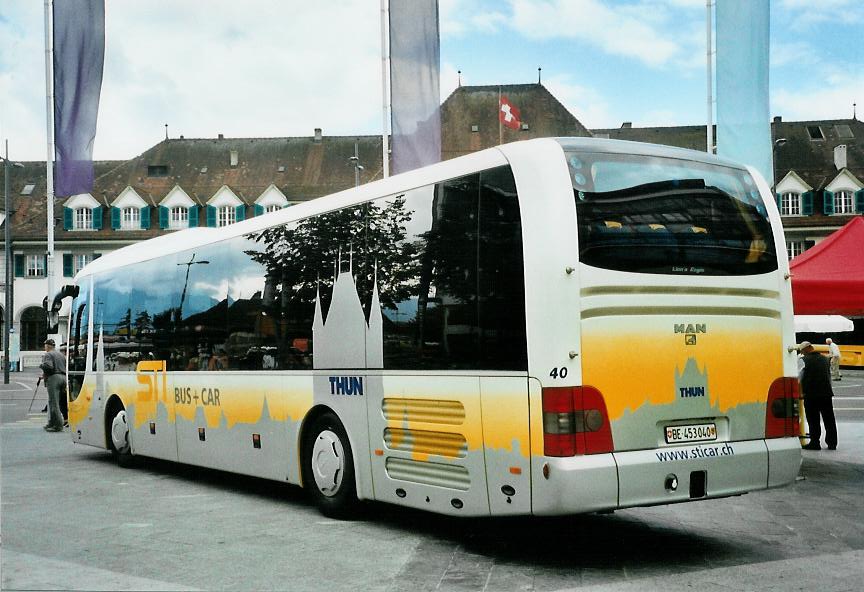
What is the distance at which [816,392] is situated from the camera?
16.4m

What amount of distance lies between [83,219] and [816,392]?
65.3 metres

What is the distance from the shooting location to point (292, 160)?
256ft

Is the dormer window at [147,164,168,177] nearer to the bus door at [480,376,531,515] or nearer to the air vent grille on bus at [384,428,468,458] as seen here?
the air vent grille on bus at [384,428,468,458]

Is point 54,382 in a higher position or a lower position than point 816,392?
higher

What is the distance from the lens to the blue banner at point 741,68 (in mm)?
19172

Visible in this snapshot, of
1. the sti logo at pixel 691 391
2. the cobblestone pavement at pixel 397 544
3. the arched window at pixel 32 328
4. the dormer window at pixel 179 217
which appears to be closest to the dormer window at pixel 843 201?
the dormer window at pixel 179 217

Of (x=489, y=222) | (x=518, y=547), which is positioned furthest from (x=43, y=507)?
(x=489, y=222)

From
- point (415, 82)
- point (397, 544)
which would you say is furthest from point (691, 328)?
point (415, 82)

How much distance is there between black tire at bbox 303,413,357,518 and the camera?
9.58m

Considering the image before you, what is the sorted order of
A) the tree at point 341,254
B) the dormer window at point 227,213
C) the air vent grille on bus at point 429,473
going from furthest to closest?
1. the dormer window at point 227,213
2. the tree at point 341,254
3. the air vent grille on bus at point 429,473

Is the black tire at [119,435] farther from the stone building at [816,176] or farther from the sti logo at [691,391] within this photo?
the stone building at [816,176]

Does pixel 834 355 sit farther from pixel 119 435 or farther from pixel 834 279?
pixel 119 435

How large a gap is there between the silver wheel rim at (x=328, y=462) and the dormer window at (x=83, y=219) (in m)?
67.9

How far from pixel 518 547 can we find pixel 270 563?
1923mm
